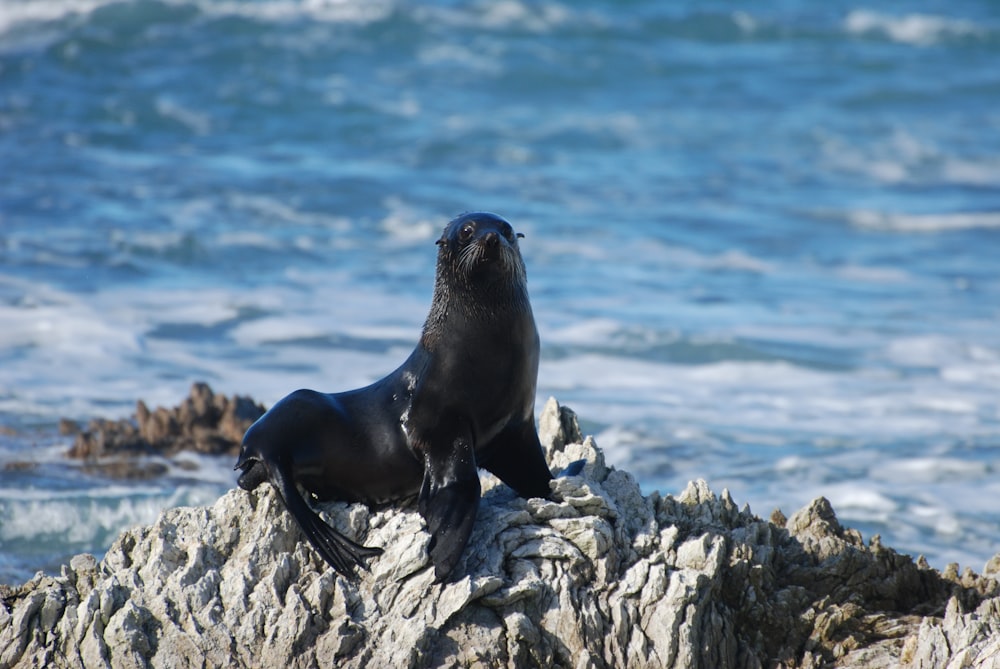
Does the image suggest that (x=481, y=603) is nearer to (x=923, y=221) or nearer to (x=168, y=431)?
(x=168, y=431)

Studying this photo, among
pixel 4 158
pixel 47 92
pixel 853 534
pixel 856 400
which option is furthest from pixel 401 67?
pixel 853 534

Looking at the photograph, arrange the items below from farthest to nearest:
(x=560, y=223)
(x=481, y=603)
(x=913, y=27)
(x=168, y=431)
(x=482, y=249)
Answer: (x=913, y=27) → (x=560, y=223) → (x=168, y=431) → (x=482, y=249) → (x=481, y=603)

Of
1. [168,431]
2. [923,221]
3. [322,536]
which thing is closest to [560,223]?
[923,221]

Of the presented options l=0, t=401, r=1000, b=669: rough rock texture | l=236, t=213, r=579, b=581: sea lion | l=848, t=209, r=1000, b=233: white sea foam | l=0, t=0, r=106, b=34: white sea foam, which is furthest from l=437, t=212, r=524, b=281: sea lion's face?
l=0, t=0, r=106, b=34: white sea foam

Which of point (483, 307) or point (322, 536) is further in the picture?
point (483, 307)

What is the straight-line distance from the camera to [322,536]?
532 centimetres

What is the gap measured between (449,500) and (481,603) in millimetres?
438

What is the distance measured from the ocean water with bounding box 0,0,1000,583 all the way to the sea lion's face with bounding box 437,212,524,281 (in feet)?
9.71

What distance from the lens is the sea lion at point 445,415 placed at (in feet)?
18.3

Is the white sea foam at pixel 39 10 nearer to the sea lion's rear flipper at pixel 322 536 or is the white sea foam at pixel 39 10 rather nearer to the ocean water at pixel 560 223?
the ocean water at pixel 560 223

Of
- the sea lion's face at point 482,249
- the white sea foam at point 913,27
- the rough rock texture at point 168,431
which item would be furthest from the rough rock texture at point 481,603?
the white sea foam at point 913,27

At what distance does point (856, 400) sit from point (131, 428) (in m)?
5.89

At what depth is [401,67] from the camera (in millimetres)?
27219

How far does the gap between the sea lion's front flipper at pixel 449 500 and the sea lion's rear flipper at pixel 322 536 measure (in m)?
0.26
